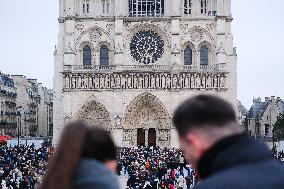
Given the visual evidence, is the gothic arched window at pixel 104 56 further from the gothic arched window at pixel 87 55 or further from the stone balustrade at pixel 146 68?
the stone balustrade at pixel 146 68

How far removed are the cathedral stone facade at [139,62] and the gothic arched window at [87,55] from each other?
77mm

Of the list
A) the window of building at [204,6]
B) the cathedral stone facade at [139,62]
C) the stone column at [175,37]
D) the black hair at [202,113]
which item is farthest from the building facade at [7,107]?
the black hair at [202,113]

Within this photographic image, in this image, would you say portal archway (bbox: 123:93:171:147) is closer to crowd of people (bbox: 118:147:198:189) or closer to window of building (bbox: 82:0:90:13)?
window of building (bbox: 82:0:90:13)

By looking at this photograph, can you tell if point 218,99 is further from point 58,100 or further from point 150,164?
point 58,100

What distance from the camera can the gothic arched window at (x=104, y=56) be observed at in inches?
1873

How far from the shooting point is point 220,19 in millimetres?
46531

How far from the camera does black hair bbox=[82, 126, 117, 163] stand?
2.38 metres

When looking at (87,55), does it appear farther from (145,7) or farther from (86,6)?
(145,7)

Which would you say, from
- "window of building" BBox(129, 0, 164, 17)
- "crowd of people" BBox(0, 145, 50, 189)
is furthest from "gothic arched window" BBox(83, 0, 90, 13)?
"crowd of people" BBox(0, 145, 50, 189)

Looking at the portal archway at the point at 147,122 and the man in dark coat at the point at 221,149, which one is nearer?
the man in dark coat at the point at 221,149

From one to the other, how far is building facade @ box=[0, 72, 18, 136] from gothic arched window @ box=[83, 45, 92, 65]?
15243 mm

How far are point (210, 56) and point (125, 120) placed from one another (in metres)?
8.13

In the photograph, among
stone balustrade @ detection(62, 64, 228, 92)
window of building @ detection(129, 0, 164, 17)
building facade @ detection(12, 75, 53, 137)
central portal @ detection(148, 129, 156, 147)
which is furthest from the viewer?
building facade @ detection(12, 75, 53, 137)

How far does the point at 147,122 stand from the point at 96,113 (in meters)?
4.00
